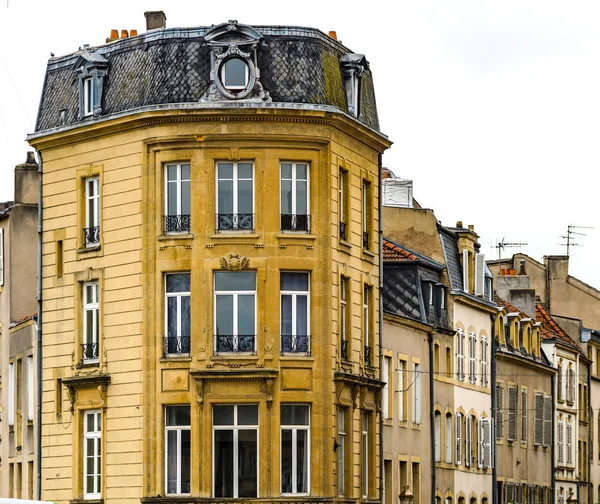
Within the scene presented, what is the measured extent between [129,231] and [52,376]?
5549 millimetres

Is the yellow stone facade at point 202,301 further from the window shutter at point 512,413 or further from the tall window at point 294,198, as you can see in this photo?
the window shutter at point 512,413

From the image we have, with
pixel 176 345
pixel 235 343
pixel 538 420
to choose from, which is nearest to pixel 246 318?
pixel 235 343

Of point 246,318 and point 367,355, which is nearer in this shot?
point 246,318

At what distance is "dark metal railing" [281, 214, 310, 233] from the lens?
5544cm

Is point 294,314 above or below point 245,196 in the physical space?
below

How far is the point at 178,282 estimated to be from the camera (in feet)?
182

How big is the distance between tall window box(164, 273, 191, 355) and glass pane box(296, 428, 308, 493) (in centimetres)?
402

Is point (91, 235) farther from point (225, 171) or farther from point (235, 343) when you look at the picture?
point (235, 343)

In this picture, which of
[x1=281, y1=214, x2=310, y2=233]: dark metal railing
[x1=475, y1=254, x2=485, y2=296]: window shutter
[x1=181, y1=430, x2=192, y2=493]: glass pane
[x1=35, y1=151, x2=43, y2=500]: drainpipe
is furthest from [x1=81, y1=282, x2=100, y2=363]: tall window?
[x1=475, y1=254, x2=485, y2=296]: window shutter

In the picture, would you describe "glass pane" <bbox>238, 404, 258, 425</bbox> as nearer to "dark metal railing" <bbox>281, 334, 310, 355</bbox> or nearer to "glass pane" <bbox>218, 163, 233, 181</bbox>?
"dark metal railing" <bbox>281, 334, 310, 355</bbox>

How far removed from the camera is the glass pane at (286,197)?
55469 millimetres

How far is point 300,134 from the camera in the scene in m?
55.4

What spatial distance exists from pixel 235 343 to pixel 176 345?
5.65ft

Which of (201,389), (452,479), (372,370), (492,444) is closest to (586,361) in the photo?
(492,444)
